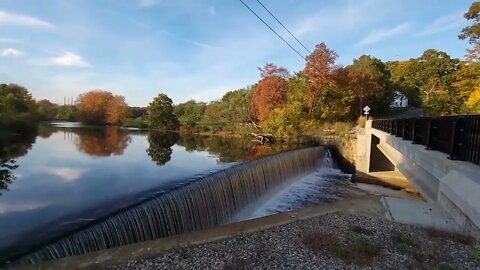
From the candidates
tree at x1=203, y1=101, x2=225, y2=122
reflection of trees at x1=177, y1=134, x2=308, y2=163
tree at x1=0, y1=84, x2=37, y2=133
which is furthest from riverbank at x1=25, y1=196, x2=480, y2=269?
tree at x1=203, y1=101, x2=225, y2=122

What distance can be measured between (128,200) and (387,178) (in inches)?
505

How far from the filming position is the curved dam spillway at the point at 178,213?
5699 mm

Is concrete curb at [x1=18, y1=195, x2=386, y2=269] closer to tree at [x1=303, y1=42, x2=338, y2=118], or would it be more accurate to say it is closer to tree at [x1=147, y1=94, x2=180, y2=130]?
tree at [x1=303, y1=42, x2=338, y2=118]

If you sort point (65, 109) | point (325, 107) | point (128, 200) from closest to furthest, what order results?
point (128, 200) < point (325, 107) < point (65, 109)

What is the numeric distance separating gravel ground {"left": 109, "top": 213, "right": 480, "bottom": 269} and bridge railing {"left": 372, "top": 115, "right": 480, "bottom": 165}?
5.23 feet

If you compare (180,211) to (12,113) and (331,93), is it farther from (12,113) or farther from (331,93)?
(12,113)

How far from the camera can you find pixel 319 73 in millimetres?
32562

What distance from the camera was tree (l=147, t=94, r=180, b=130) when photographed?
177 ft

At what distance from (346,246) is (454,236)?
2.07m

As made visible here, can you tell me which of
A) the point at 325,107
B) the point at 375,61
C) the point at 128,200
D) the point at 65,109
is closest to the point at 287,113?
the point at 325,107

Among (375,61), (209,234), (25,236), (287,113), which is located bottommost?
(25,236)

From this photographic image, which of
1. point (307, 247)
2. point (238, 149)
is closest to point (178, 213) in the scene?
point (307, 247)

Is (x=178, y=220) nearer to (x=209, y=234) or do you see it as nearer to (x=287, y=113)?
(x=209, y=234)

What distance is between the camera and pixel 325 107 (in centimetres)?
3284
